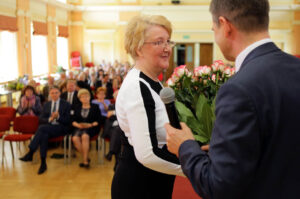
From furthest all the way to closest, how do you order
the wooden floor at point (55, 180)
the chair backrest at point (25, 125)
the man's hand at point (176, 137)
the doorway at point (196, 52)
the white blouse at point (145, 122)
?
the doorway at point (196, 52), the chair backrest at point (25, 125), the wooden floor at point (55, 180), the white blouse at point (145, 122), the man's hand at point (176, 137)

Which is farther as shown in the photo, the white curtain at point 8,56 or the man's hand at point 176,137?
the white curtain at point 8,56

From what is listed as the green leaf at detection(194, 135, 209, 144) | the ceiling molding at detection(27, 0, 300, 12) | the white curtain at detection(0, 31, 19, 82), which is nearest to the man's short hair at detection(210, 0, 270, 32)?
the green leaf at detection(194, 135, 209, 144)

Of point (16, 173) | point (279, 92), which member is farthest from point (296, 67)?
point (16, 173)

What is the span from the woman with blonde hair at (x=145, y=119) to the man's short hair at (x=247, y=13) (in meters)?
0.62

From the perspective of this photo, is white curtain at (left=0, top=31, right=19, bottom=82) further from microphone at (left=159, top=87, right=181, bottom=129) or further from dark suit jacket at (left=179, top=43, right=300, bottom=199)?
dark suit jacket at (left=179, top=43, right=300, bottom=199)

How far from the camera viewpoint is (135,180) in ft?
5.41

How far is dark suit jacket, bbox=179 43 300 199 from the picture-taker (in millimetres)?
893

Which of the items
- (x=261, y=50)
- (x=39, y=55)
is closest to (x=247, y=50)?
(x=261, y=50)

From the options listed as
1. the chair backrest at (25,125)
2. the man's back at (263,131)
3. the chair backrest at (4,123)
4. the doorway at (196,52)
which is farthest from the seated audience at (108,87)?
the doorway at (196,52)

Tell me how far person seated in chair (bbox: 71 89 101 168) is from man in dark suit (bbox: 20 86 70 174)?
222 mm

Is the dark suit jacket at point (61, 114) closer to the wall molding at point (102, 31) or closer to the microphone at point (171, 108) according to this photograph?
the microphone at point (171, 108)

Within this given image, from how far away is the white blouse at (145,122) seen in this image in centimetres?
146

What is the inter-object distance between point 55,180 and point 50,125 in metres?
1.20

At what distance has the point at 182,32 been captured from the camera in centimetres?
1988
